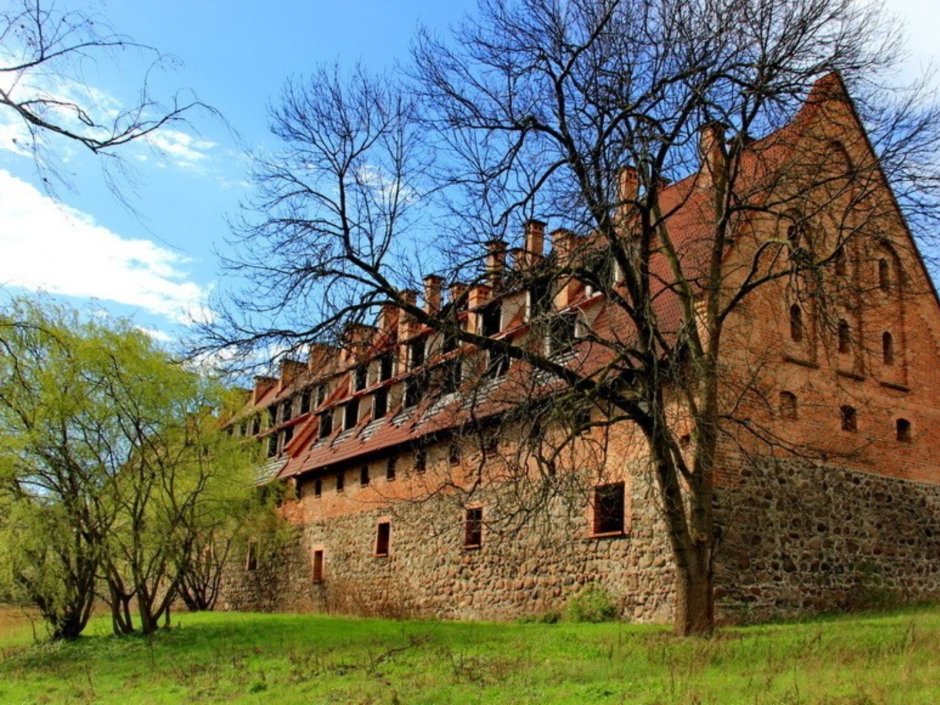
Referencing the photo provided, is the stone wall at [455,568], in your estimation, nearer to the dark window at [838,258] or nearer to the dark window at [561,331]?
the dark window at [561,331]

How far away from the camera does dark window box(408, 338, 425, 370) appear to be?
48.0ft

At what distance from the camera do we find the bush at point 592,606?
1877 centimetres

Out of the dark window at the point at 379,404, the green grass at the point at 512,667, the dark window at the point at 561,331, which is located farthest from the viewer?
the dark window at the point at 379,404

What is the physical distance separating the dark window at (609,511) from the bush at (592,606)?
120 centimetres

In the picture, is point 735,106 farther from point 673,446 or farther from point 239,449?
point 239,449

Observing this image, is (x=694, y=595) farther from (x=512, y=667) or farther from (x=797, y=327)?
(x=797, y=327)

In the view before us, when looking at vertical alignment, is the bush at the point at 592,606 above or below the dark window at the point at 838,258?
below

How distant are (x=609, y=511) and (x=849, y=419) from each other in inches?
218

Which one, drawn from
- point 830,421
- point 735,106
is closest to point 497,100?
point 735,106

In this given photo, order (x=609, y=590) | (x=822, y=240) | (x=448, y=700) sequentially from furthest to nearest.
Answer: (x=609, y=590), (x=822, y=240), (x=448, y=700)

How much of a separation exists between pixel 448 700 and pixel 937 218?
8.61 m

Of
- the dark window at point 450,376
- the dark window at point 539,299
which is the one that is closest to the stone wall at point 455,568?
the dark window at point 450,376

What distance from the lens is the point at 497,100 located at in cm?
1408

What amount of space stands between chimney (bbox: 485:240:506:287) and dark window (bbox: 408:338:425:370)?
159 cm
